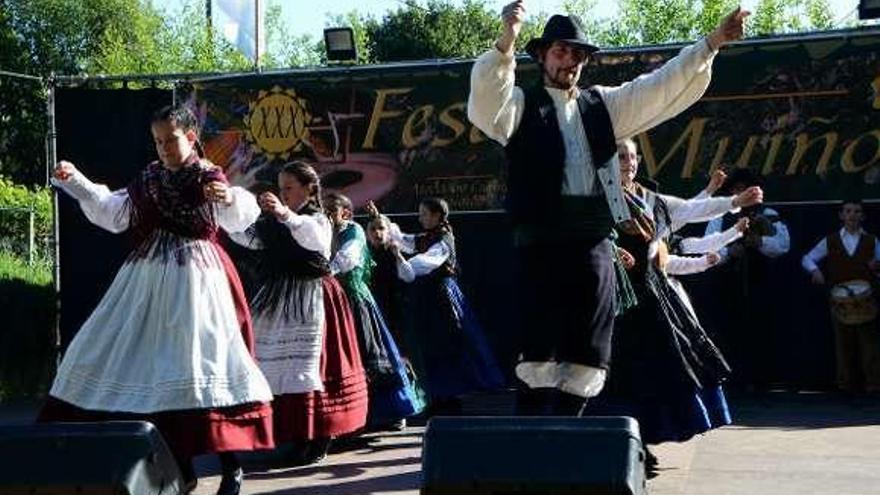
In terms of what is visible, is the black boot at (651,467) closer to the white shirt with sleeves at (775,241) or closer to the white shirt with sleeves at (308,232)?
the white shirt with sleeves at (308,232)

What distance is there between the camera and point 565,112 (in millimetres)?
4281

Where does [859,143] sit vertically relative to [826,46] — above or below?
below

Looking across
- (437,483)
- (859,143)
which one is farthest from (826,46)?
(437,483)

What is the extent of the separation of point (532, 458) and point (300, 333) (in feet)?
9.59

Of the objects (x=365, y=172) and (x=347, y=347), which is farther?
(x=365, y=172)

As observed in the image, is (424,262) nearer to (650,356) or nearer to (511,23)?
(650,356)

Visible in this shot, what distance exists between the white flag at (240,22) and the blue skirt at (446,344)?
11758 mm

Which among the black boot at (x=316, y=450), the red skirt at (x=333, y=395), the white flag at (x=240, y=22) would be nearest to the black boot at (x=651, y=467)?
the red skirt at (x=333, y=395)

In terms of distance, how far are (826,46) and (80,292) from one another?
530cm

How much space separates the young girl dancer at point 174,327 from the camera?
182 inches

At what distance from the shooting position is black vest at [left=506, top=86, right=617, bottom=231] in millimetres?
4214

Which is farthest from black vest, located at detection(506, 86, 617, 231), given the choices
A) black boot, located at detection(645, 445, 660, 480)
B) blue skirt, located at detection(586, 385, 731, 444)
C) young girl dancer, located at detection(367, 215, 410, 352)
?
young girl dancer, located at detection(367, 215, 410, 352)

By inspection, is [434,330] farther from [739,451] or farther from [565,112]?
[565,112]

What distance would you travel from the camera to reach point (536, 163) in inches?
166
